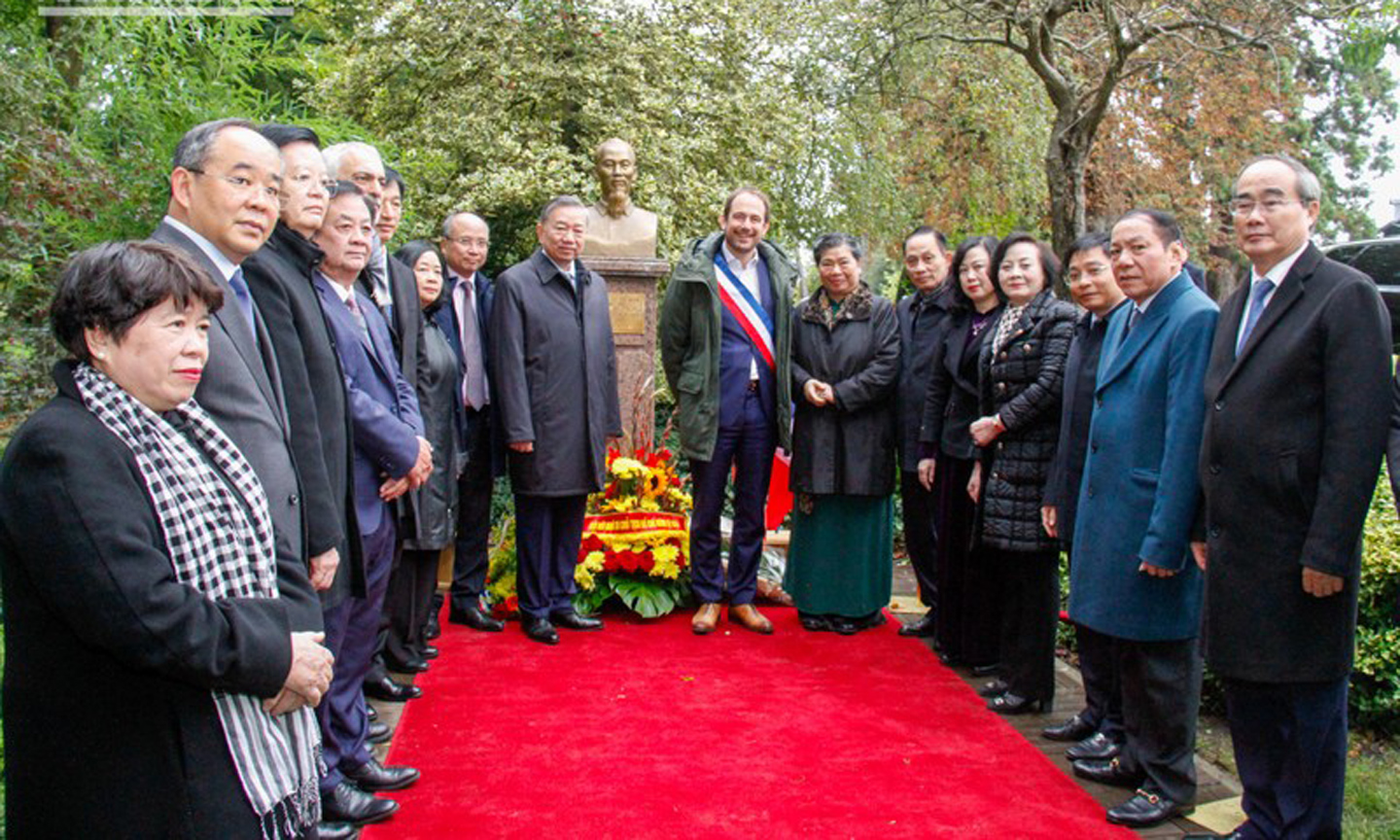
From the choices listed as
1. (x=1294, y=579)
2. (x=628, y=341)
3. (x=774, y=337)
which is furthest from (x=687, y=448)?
(x=1294, y=579)

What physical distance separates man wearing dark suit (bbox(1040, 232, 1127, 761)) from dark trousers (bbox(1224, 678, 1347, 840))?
79 centimetres

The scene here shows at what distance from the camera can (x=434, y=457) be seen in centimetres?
441

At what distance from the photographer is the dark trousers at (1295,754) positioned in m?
2.78

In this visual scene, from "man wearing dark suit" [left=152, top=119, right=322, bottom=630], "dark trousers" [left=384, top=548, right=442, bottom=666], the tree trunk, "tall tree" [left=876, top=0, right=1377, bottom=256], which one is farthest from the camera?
the tree trunk

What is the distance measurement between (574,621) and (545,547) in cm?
41

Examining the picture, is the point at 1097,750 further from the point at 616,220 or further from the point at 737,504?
the point at 616,220

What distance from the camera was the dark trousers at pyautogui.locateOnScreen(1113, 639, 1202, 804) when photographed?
3279mm

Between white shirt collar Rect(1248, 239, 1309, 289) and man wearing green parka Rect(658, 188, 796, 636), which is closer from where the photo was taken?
white shirt collar Rect(1248, 239, 1309, 289)

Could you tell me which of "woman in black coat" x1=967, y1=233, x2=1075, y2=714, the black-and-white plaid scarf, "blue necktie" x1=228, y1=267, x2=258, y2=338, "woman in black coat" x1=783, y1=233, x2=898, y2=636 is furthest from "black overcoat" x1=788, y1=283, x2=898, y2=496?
the black-and-white plaid scarf

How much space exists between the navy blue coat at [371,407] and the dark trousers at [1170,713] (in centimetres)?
237

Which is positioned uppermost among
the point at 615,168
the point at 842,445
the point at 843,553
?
the point at 615,168

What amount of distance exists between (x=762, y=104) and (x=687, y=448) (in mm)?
6854

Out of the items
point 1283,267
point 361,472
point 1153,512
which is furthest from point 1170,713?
point 361,472

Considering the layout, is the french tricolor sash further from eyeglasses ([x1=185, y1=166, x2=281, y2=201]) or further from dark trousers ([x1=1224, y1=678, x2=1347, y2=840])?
eyeglasses ([x1=185, y1=166, x2=281, y2=201])
